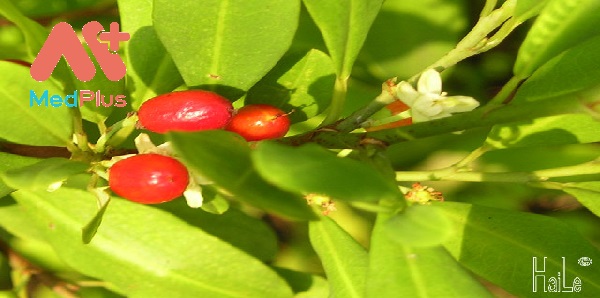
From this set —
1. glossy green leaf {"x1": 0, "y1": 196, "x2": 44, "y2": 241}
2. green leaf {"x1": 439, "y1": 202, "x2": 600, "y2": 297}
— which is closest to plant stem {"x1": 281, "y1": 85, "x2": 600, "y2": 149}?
green leaf {"x1": 439, "y1": 202, "x2": 600, "y2": 297}

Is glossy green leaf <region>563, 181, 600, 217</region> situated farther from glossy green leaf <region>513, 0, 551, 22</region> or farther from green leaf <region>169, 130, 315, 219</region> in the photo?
green leaf <region>169, 130, 315, 219</region>

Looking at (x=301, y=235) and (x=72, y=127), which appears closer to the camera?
(x=72, y=127)

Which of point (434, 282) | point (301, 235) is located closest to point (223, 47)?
point (434, 282)

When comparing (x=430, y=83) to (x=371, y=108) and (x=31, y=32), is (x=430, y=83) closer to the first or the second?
(x=371, y=108)

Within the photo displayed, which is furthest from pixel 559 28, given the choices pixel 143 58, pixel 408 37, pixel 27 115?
pixel 408 37

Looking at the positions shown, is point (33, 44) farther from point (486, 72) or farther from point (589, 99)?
point (486, 72)

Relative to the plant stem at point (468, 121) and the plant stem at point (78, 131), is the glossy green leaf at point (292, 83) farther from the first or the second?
the plant stem at point (78, 131)
